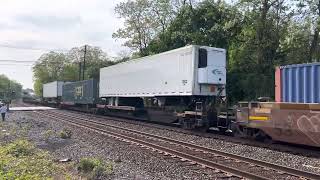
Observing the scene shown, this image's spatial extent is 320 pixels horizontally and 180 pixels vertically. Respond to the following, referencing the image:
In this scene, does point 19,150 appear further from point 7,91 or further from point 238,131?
point 7,91

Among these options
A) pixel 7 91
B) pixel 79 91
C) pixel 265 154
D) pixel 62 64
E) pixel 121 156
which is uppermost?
pixel 62 64

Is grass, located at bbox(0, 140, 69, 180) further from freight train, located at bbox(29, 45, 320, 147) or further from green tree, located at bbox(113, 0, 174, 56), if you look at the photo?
green tree, located at bbox(113, 0, 174, 56)

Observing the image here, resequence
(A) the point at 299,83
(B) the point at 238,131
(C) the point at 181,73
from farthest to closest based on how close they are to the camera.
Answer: (C) the point at 181,73, (B) the point at 238,131, (A) the point at 299,83

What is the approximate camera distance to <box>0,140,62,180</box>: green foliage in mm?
8969

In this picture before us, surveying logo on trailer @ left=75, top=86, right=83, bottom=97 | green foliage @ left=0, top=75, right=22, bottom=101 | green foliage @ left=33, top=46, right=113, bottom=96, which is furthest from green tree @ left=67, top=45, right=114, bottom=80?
logo on trailer @ left=75, top=86, right=83, bottom=97

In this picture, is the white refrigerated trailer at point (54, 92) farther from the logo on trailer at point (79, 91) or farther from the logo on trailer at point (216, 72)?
the logo on trailer at point (216, 72)

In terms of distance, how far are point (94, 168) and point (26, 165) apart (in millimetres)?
1698

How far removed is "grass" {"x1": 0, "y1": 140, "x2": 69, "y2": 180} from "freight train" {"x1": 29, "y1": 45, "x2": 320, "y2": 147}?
701 centimetres

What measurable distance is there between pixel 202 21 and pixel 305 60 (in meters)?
9.85

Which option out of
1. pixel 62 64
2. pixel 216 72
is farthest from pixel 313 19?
pixel 62 64

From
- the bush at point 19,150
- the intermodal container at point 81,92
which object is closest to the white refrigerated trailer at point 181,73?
→ the bush at point 19,150

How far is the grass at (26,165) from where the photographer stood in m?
8.97

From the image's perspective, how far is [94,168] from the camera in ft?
33.3

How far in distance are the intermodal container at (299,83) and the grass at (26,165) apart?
26.2 ft
